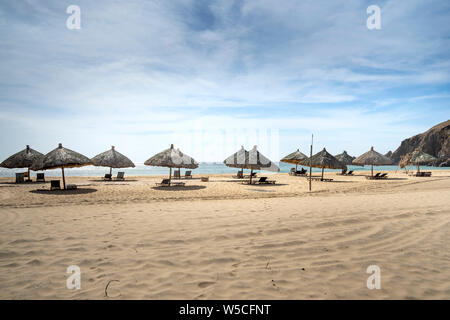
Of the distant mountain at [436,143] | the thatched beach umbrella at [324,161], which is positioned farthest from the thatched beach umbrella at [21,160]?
the distant mountain at [436,143]

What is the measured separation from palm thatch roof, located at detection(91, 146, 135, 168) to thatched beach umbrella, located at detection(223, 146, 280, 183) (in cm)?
891

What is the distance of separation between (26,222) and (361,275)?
682 cm

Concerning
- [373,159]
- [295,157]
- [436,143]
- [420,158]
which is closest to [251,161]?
[295,157]

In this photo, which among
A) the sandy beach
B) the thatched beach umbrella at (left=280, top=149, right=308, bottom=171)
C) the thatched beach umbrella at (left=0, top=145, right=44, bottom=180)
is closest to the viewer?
the sandy beach

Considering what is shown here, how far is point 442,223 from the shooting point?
502cm

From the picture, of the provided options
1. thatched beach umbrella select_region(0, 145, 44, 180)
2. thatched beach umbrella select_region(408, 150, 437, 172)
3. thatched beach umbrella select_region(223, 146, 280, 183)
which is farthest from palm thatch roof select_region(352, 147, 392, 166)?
thatched beach umbrella select_region(0, 145, 44, 180)

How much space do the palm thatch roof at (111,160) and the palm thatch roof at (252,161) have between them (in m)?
8.91

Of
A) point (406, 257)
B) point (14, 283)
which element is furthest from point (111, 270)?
point (406, 257)

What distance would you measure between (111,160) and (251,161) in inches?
462

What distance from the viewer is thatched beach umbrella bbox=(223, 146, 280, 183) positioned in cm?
1572

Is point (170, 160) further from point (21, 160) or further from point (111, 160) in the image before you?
point (21, 160)

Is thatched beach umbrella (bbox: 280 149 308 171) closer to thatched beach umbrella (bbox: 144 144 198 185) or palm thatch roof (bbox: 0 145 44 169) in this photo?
thatched beach umbrella (bbox: 144 144 198 185)
